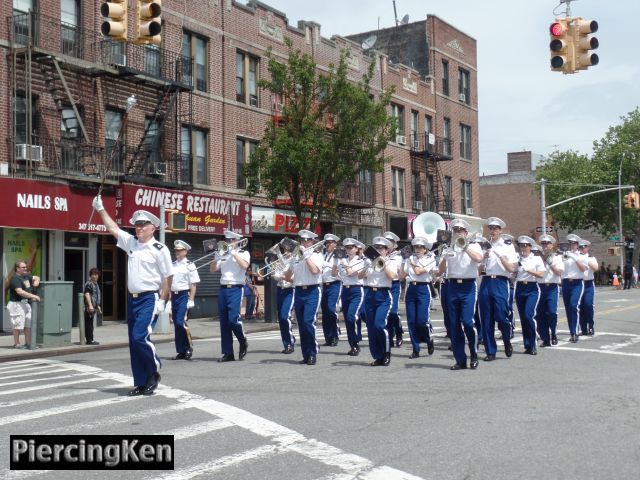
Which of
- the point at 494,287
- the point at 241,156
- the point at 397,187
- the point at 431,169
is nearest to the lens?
the point at 494,287

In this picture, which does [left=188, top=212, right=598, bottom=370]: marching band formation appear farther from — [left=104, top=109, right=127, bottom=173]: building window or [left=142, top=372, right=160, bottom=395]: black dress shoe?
[left=104, top=109, right=127, bottom=173]: building window

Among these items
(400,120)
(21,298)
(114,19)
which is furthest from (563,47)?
(400,120)

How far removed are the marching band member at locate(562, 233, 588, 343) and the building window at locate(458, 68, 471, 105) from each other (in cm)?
3003

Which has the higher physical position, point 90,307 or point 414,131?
point 414,131

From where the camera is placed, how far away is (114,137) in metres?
24.5

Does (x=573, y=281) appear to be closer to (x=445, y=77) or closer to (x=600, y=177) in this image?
(x=445, y=77)

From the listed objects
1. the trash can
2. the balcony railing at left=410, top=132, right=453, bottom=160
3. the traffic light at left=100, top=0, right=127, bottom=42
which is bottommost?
the trash can

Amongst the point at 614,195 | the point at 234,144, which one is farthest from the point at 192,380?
the point at 614,195

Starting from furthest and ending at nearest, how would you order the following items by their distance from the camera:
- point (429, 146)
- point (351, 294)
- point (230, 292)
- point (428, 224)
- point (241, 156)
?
point (429, 146)
point (241, 156)
point (428, 224)
point (351, 294)
point (230, 292)

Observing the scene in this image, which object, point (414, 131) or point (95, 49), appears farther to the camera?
point (414, 131)

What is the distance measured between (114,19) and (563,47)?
27.6 feet

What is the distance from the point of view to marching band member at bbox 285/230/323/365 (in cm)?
1230

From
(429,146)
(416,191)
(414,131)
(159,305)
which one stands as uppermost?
(414,131)

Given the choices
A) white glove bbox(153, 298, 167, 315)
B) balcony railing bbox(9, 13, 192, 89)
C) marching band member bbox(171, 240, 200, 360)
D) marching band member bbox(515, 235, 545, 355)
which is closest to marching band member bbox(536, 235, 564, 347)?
marching band member bbox(515, 235, 545, 355)
